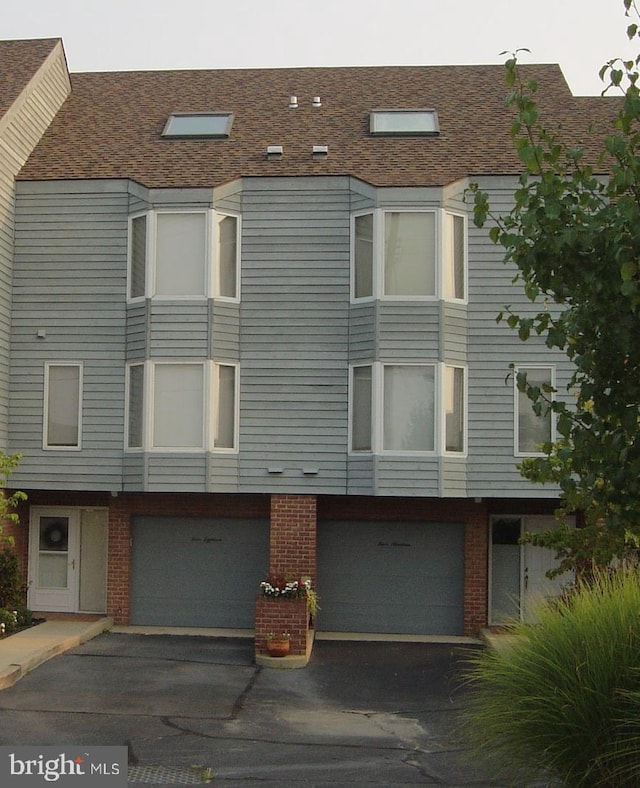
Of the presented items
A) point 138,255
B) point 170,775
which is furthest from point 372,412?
point 170,775

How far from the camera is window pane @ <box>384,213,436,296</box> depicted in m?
17.9

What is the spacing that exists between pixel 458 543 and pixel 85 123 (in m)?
11.3

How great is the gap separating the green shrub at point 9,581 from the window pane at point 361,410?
612 cm

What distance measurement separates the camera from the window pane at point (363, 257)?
1820 centimetres

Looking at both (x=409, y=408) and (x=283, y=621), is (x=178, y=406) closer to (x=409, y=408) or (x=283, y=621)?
(x=409, y=408)

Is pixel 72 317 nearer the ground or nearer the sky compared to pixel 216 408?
nearer the sky

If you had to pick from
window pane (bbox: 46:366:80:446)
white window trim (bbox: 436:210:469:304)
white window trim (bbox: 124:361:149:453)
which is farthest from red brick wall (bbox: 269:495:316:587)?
white window trim (bbox: 436:210:469:304)

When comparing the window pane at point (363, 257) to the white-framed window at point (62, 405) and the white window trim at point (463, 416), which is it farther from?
the white-framed window at point (62, 405)

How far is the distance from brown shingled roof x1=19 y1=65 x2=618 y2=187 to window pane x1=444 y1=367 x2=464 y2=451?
3.35 meters

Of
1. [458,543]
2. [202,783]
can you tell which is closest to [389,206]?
[458,543]

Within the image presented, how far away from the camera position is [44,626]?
1797 cm

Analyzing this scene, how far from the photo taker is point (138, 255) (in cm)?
1856

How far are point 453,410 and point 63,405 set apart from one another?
6.89 meters

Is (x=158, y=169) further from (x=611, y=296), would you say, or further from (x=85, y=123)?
(x=611, y=296)
